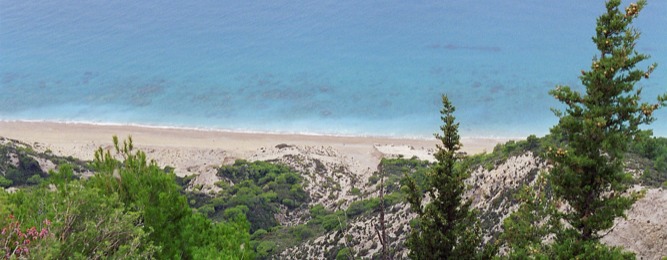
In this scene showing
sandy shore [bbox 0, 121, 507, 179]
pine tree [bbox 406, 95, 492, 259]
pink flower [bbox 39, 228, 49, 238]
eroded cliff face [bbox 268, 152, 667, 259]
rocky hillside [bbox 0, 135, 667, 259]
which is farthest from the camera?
sandy shore [bbox 0, 121, 507, 179]

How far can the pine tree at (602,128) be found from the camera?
1552cm

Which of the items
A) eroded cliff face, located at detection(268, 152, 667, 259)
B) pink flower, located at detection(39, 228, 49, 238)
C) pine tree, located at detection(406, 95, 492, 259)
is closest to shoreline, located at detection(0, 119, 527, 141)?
eroded cliff face, located at detection(268, 152, 667, 259)

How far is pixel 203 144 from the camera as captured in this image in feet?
188

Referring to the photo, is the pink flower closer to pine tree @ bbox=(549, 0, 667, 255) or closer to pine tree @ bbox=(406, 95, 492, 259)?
pine tree @ bbox=(406, 95, 492, 259)

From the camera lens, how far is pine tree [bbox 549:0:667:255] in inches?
611

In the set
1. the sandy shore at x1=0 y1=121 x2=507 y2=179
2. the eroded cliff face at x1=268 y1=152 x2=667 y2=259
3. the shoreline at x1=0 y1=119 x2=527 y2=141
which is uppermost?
the shoreline at x1=0 y1=119 x2=527 y2=141

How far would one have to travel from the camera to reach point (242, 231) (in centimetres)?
1593

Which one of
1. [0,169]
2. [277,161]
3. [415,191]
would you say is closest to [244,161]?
[277,161]

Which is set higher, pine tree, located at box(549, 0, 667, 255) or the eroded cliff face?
pine tree, located at box(549, 0, 667, 255)

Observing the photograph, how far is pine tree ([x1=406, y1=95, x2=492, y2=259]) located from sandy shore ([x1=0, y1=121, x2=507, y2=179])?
31.1 meters

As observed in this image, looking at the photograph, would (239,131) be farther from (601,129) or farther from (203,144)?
(601,129)

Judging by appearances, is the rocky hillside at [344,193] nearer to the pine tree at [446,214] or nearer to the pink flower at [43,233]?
the pine tree at [446,214]

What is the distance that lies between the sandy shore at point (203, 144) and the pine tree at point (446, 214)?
102 feet

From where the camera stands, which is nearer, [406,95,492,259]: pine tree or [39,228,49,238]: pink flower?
[39,228,49,238]: pink flower
